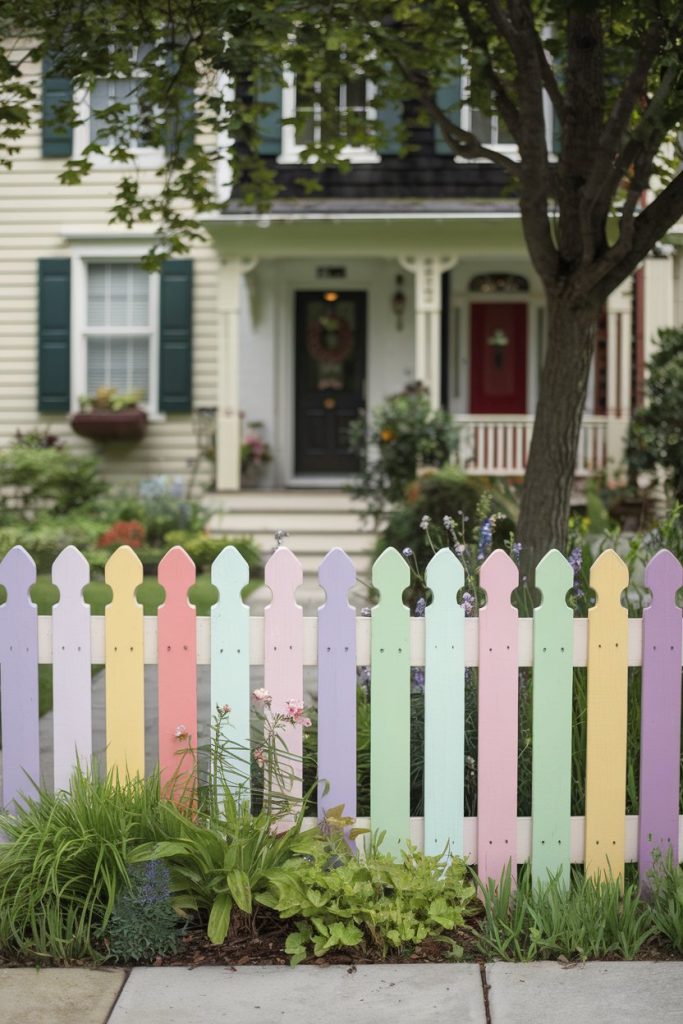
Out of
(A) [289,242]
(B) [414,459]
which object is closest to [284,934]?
(B) [414,459]

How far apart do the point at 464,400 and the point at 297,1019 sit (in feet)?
43.1

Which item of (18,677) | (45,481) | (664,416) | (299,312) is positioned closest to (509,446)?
(664,416)

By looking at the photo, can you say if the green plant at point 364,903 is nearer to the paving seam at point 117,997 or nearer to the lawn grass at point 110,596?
the paving seam at point 117,997

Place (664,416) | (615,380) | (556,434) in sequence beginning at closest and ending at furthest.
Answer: (556,434)
(664,416)
(615,380)

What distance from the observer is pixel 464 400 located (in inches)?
622

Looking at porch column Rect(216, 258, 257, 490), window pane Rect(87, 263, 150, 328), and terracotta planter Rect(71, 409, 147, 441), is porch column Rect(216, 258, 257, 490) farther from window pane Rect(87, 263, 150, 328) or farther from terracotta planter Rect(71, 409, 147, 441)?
window pane Rect(87, 263, 150, 328)

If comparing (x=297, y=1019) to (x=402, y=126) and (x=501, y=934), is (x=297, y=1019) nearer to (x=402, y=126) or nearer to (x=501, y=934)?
(x=501, y=934)

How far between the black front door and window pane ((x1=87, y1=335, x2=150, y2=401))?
1.94m

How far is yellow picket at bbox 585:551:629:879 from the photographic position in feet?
12.1

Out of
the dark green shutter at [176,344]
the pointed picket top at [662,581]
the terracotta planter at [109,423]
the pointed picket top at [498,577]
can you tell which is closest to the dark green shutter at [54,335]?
the terracotta planter at [109,423]

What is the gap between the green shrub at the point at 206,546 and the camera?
1172cm

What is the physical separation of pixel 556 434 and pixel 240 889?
2.99 metres

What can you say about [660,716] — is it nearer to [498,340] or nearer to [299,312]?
[498,340]

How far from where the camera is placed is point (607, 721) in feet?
12.2
